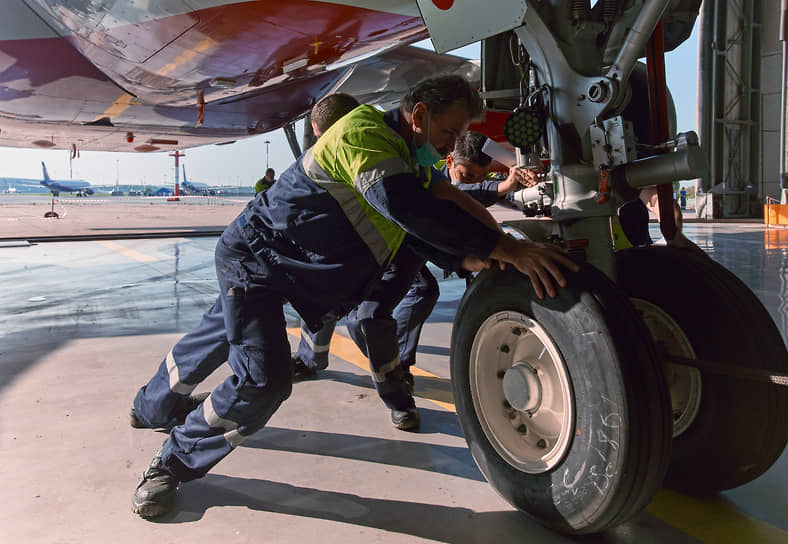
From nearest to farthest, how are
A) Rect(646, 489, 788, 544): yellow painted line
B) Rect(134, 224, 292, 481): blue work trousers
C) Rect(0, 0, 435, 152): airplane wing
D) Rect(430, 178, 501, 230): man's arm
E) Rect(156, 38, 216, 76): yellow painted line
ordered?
1. Rect(646, 489, 788, 544): yellow painted line
2. Rect(134, 224, 292, 481): blue work trousers
3. Rect(430, 178, 501, 230): man's arm
4. Rect(0, 0, 435, 152): airplane wing
5. Rect(156, 38, 216, 76): yellow painted line

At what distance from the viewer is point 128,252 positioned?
979 centimetres

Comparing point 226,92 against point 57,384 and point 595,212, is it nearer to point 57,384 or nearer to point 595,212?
point 57,384

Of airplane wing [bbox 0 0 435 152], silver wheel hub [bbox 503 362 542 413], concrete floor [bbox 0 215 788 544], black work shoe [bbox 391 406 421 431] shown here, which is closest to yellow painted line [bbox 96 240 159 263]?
airplane wing [bbox 0 0 435 152]

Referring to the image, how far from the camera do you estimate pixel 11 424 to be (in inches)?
103

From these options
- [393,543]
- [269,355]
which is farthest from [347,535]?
[269,355]

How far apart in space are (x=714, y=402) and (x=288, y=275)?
151 centimetres

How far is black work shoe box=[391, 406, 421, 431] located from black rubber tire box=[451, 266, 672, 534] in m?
0.87

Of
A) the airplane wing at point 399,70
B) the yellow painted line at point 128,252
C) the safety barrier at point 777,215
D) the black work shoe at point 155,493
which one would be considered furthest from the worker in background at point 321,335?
the safety barrier at point 777,215

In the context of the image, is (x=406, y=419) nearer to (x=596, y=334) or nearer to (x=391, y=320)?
(x=391, y=320)

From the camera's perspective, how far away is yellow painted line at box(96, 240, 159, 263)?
8.86 m

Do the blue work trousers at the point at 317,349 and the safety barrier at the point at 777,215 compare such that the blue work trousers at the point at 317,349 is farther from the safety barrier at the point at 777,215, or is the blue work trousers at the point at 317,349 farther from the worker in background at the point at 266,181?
the safety barrier at the point at 777,215

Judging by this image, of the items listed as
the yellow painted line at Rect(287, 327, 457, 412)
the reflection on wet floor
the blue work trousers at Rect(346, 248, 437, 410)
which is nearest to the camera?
the blue work trousers at Rect(346, 248, 437, 410)

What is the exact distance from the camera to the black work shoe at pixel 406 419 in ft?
8.65

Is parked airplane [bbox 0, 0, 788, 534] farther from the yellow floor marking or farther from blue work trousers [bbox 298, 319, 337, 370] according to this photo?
blue work trousers [bbox 298, 319, 337, 370]
